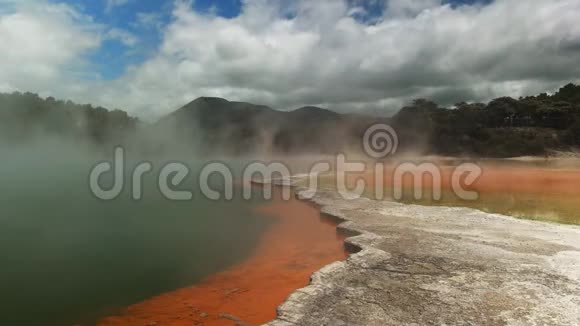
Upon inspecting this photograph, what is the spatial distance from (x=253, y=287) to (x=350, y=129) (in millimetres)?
82500

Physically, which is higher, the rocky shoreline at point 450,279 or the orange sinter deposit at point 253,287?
the rocky shoreline at point 450,279

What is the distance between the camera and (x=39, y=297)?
8.39 metres

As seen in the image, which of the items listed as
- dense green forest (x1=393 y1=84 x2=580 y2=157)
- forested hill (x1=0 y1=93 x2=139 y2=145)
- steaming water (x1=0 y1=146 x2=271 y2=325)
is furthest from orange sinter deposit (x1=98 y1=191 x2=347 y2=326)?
forested hill (x1=0 y1=93 x2=139 y2=145)

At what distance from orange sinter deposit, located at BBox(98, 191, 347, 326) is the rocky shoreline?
0.99 meters

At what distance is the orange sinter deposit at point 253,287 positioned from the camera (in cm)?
734

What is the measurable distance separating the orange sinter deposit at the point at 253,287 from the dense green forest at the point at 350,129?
5607 cm

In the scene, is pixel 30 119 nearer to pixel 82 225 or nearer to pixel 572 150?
pixel 82 225

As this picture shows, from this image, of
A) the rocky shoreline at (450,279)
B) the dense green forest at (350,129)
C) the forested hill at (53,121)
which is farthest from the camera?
the forested hill at (53,121)

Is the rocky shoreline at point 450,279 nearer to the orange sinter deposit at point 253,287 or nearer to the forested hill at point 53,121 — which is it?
the orange sinter deposit at point 253,287

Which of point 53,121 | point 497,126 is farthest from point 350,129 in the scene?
point 53,121

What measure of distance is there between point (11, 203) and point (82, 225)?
8025 millimetres

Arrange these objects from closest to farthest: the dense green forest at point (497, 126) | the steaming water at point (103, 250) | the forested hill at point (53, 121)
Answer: the steaming water at point (103, 250), the dense green forest at point (497, 126), the forested hill at point (53, 121)

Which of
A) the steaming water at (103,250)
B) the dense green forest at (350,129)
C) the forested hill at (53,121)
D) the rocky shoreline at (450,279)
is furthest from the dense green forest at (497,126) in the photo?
the forested hill at (53,121)

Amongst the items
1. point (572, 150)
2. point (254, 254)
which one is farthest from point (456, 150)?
point (254, 254)
